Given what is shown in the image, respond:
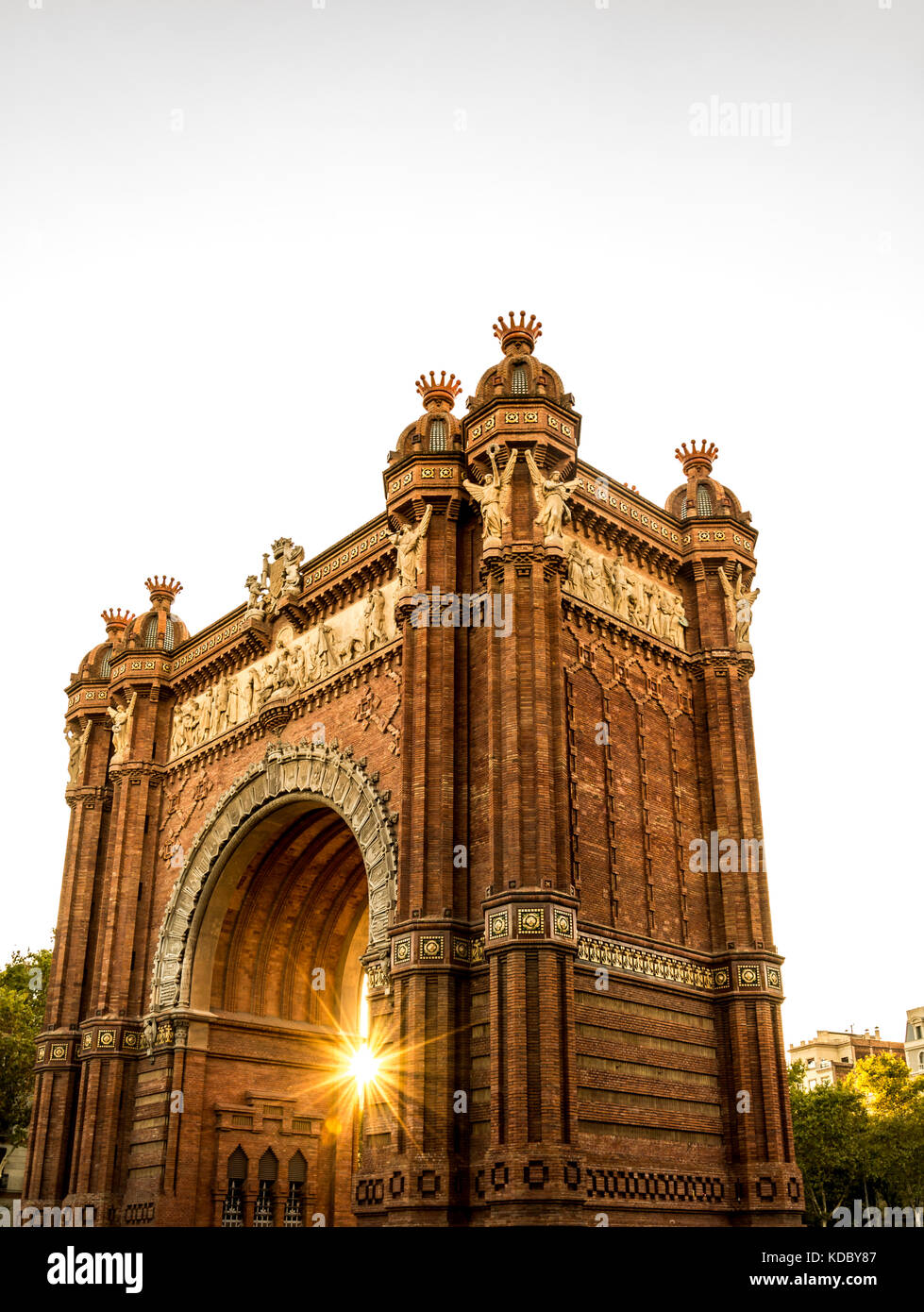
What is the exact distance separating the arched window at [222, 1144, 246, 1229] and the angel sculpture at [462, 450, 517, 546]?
15677mm

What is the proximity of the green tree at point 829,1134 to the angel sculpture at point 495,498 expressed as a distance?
36.1 meters

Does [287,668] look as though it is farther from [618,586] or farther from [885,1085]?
[885,1085]

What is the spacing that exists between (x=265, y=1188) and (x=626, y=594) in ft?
53.3

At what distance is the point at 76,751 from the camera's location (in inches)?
1342

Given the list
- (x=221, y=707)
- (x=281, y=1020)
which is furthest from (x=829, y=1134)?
(x=221, y=707)

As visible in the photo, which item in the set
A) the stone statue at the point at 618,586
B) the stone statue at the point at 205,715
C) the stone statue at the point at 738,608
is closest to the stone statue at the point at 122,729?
the stone statue at the point at 205,715

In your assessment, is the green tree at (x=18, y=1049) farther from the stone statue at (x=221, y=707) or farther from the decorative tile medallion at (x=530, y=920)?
the decorative tile medallion at (x=530, y=920)

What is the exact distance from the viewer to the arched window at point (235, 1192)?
27484mm

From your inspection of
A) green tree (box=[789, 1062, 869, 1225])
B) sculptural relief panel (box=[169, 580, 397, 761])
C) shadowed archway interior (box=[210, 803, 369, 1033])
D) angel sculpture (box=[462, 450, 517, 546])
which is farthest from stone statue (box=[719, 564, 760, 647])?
green tree (box=[789, 1062, 869, 1225])

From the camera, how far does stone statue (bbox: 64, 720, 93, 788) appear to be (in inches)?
1326

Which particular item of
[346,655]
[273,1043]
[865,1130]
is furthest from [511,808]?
[865,1130]

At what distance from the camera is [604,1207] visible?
19312 millimetres
